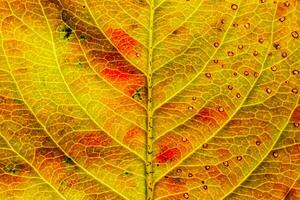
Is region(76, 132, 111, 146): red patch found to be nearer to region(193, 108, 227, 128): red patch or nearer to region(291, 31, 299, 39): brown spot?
region(193, 108, 227, 128): red patch

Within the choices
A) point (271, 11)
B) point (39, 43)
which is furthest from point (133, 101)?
point (271, 11)

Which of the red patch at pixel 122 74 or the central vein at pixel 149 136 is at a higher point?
the red patch at pixel 122 74

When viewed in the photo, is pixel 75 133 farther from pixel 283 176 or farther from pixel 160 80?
pixel 283 176

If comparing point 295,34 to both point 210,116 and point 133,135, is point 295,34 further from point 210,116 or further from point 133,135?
point 133,135

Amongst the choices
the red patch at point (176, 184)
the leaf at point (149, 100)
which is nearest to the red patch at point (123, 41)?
the leaf at point (149, 100)

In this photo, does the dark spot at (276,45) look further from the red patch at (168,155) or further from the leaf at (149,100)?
the red patch at (168,155)

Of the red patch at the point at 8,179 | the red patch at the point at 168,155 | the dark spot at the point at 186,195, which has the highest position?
the red patch at the point at 168,155

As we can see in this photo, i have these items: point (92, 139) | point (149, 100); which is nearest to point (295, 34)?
point (149, 100)
